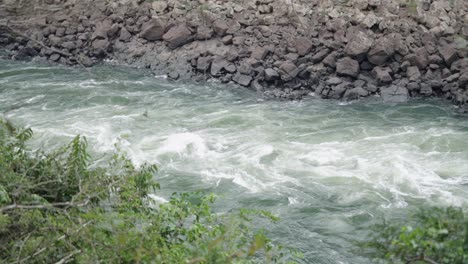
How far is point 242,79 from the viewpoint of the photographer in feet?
57.7


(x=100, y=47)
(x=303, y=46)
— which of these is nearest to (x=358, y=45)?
(x=303, y=46)

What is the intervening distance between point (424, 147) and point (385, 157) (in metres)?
1.10

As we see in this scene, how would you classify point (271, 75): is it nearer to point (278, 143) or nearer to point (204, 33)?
point (204, 33)

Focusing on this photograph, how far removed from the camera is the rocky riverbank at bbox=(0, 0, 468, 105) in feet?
55.7

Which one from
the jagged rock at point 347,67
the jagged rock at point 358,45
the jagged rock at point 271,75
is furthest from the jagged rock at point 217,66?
the jagged rock at point 358,45

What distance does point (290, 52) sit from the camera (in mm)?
18203

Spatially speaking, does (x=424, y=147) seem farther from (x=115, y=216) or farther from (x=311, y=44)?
(x=115, y=216)

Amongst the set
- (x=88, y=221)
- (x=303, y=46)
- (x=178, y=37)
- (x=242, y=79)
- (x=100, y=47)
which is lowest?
(x=242, y=79)

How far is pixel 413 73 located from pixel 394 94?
859 millimetres

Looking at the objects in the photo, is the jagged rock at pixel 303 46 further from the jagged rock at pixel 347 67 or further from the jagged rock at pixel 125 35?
the jagged rock at pixel 125 35

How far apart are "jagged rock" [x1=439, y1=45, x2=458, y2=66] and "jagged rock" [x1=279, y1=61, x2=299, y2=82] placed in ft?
12.1

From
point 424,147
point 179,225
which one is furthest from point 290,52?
point 179,225

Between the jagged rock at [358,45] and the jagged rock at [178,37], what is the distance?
4.63 metres

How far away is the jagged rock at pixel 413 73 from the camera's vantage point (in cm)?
1688
